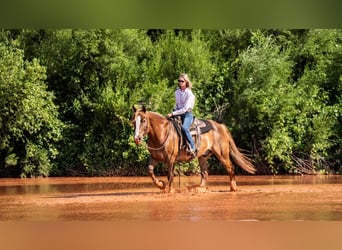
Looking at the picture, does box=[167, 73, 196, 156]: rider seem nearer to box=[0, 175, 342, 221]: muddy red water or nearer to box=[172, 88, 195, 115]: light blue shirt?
box=[172, 88, 195, 115]: light blue shirt

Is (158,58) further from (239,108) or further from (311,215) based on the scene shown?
(311,215)

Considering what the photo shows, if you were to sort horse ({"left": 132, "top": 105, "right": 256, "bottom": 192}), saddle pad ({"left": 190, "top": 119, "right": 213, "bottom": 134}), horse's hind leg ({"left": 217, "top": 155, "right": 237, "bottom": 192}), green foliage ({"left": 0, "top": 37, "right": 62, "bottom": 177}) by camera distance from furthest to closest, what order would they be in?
green foliage ({"left": 0, "top": 37, "right": 62, "bottom": 177}) < horse's hind leg ({"left": 217, "top": 155, "right": 237, "bottom": 192}) < saddle pad ({"left": 190, "top": 119, "right": 213, "bottom": 134}) < horse ({"left": 132, "top": 105, "right": 256, "bottom": 192})

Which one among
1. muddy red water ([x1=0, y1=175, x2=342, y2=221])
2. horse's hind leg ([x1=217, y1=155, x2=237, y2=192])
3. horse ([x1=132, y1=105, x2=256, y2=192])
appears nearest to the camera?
muddy red water ([x1=0, y1=175, x2=342, y2=221])

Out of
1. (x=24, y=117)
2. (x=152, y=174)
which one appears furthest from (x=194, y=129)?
(x=24, y=117)

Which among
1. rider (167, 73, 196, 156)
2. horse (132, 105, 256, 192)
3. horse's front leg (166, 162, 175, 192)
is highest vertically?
rider (167, 73, 196, 156)

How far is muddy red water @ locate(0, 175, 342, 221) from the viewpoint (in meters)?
8.08

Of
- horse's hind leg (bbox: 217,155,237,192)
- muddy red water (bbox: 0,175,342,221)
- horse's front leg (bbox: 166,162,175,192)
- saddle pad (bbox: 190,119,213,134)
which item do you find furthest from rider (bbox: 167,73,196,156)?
muddy red water (bbox: 0,175,342,221)

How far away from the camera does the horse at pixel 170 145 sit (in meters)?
8.73

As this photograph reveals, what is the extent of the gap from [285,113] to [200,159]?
237 cm

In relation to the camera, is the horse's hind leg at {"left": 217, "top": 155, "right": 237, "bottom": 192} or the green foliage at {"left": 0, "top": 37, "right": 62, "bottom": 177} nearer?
the horse's hind leg at {"left": 217, "top": 155, "right": 237, "bottom": 192}

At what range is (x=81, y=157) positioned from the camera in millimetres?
11453

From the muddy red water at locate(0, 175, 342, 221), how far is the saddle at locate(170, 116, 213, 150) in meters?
0.66
